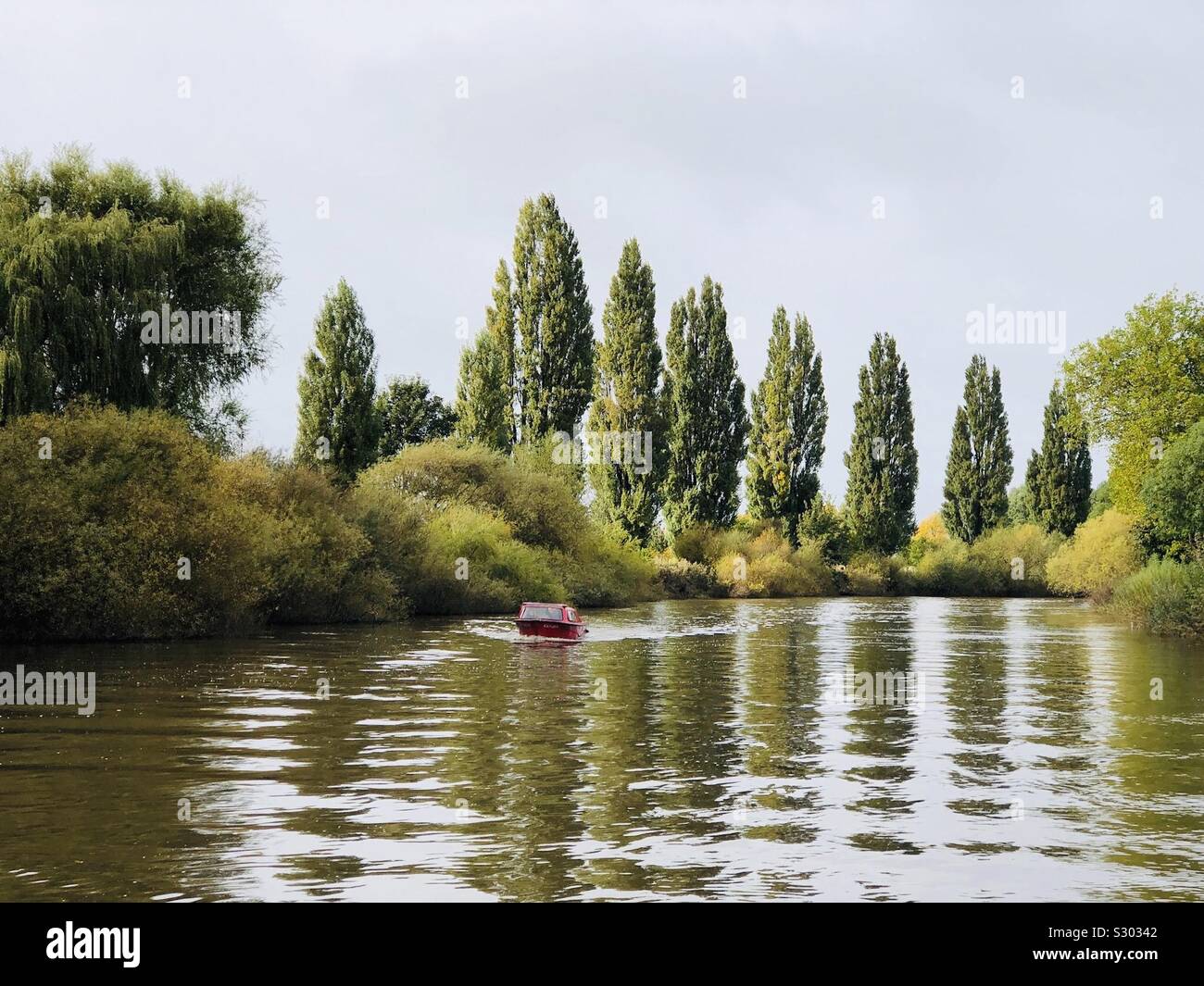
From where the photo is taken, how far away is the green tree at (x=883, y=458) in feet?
327

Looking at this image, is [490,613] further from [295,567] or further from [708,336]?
[708,336]

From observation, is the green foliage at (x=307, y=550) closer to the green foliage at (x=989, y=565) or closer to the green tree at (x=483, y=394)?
the green tree at (x=483, y=394)

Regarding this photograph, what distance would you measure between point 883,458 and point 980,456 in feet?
35.6

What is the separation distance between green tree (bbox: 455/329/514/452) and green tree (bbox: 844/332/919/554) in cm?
3373

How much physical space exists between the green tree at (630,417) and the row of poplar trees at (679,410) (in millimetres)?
101

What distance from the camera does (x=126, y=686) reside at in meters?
26.2

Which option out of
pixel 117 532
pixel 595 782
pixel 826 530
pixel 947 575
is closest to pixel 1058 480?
pixel 947 575

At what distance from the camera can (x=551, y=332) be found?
78125 millimetres

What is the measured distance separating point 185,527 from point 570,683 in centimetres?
1549

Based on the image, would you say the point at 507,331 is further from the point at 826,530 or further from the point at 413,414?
the point at 826,530

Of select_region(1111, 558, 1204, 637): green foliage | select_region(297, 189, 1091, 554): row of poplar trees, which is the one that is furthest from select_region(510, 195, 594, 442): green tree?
select_region(1111, 558, 1204, 637): green foliage

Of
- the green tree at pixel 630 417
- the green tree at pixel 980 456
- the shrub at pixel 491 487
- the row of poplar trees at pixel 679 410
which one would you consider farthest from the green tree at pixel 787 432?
the shrub at pixel 491 487

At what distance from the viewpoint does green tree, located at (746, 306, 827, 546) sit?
302 feet
